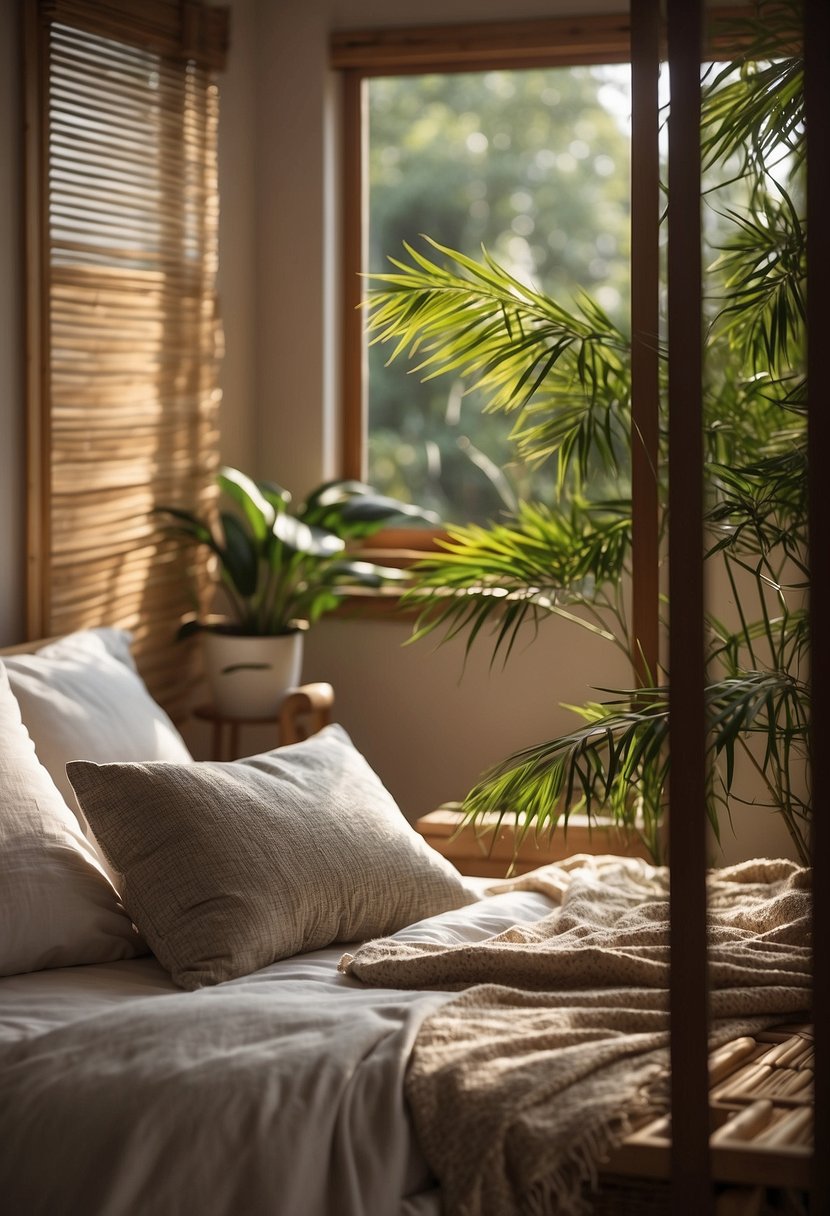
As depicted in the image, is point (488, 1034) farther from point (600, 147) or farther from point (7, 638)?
point (600, 147)

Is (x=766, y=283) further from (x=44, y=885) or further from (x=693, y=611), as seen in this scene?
(x=44, y=885)

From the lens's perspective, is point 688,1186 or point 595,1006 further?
point 595,1006

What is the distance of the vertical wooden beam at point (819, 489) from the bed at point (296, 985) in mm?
343

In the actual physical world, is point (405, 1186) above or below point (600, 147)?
below

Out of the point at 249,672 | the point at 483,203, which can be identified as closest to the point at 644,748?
the point at 249,672

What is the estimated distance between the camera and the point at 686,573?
59.7 inches

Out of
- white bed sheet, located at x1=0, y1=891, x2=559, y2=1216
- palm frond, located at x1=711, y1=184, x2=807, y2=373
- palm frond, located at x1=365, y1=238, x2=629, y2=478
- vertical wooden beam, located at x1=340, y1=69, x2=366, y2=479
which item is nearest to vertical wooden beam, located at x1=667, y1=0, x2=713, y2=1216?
white bed sheet, located at x1=0, y1=891, x2=559, y2=1216

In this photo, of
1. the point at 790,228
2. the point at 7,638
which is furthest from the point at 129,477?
the point at 790,228

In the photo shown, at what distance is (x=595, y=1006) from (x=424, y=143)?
6.74 meters

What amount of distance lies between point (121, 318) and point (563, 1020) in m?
2.10

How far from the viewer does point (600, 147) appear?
8633 millimetres

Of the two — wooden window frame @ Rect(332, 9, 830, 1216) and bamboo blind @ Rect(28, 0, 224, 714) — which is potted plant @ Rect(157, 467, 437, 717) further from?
wooden window frame @ Rect(332, 9, 830, 1216)

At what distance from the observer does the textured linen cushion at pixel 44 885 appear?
2250 millimetres

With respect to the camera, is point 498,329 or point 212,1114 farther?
point 498,329
